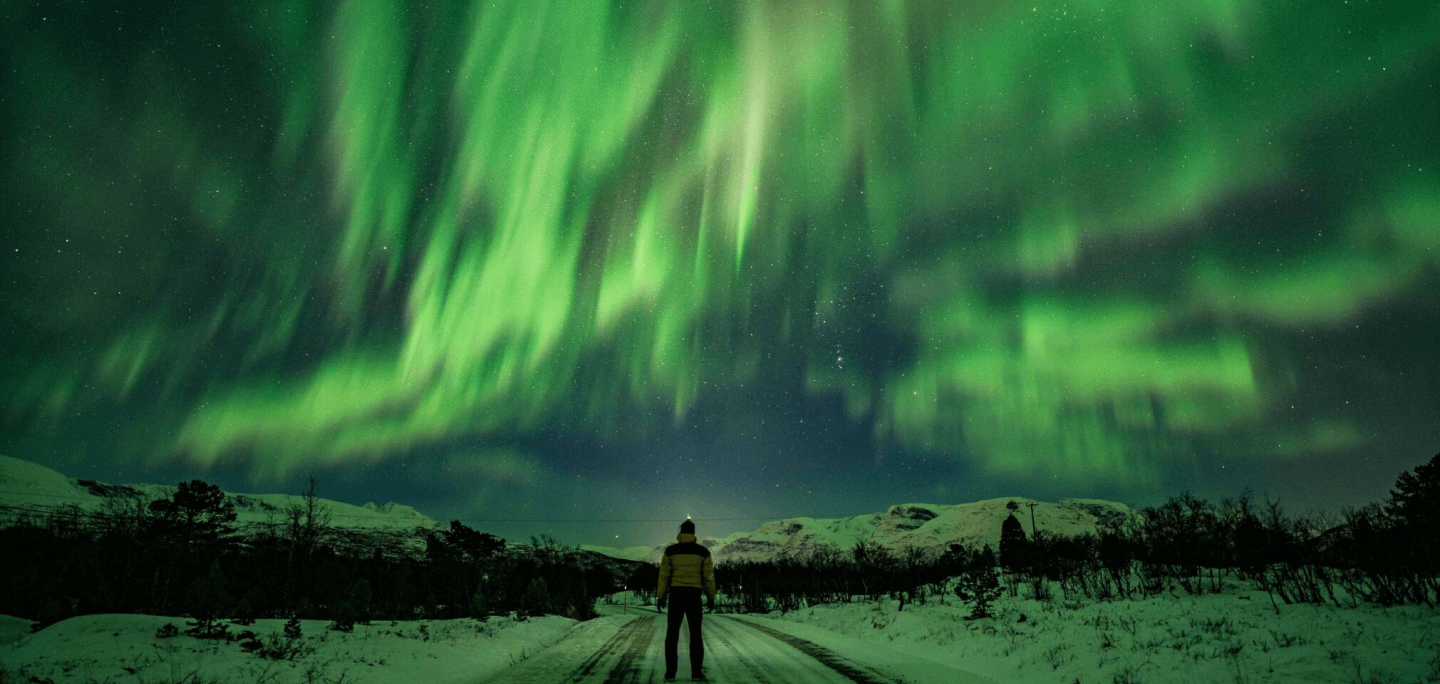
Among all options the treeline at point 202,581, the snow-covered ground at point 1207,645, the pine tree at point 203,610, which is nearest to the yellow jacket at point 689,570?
the snow-covered ground at point 1207,645

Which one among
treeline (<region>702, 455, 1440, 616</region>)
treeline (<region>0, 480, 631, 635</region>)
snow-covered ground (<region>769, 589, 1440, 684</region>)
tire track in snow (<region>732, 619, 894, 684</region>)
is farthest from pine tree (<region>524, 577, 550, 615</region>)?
snow-covered ground (<region>769, 589, 1440, 684</region>)

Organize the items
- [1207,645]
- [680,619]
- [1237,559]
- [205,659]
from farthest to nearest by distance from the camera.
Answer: [1237,559] < [205,659] < [1207,645] < [680,619]

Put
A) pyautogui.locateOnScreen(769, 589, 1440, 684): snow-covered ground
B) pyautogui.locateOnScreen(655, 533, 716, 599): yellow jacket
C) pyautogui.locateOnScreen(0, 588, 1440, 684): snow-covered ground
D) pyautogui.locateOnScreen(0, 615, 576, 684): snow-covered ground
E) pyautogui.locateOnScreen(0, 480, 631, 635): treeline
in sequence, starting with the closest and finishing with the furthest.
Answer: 1. pyautogui.locateOnScreen(655, 533, 716, 599): yellow jacket
2. pyautogui.locateOnScreen(769, 589, 1440, 684): snow-covered ground
3. pyautogui.locateOnScreen(0, 588, 1440, 684): snow-covered ground
4. pyautogui.locateOnScreen(0, 615, 576, 684): snow-covered ground
5. pyautogui.locateOnScreen(0, 480, 631, 635): treeline

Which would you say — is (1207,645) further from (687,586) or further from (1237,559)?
(1237,559)

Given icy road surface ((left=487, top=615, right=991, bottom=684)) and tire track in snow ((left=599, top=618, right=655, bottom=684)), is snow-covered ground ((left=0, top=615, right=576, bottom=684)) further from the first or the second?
tire track in snow ((left=599, top=618, right=655, bottom=684))

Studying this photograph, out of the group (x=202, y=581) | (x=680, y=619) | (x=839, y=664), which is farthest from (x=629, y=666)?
(x=202, y=581)

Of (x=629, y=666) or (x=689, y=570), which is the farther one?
(x=629, y=666)

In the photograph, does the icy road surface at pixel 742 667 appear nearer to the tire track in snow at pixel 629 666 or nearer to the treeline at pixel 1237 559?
the tire track in snow at pixel 629 666

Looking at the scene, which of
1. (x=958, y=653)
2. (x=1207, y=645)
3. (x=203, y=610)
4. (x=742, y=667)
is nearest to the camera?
(x=742, y=667)

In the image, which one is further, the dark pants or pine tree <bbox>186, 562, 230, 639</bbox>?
pine tree <bbox>186, 562, 230, 639</bbox>

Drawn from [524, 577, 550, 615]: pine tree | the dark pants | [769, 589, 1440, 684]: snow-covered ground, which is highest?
the dark pants

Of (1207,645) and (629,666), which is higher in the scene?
(1207,645)

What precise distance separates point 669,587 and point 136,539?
54.8 metres

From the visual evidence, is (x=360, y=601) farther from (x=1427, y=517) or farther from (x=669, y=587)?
(x=1427, y=517)
